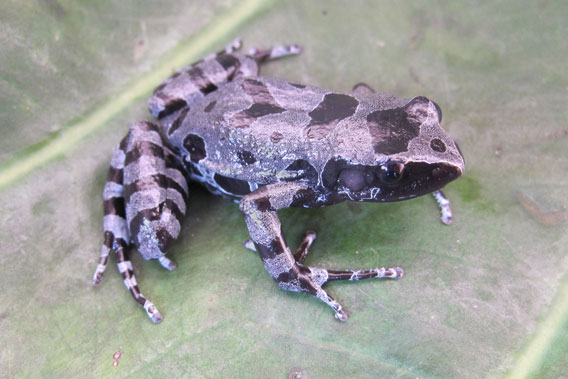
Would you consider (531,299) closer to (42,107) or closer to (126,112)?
(126,112)

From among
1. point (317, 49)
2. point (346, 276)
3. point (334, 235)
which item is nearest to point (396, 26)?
point (317, 49)

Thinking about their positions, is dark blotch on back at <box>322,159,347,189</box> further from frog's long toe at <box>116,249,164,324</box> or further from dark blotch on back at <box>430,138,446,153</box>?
frog's long toe at <box>116,249,164,324</box>

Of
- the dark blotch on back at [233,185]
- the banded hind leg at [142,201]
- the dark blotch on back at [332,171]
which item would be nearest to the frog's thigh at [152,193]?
the banded hind leg at [142,201]

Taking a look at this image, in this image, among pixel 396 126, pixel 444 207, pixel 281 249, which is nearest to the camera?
pixel 396 126

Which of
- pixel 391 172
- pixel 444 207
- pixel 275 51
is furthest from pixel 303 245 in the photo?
pixel 275 51

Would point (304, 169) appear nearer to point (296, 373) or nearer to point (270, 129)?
point (270, 129)

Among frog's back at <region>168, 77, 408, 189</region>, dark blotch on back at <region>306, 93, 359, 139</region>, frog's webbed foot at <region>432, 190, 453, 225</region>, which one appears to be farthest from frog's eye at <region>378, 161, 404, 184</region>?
frog's webbed foot at <region>432, 190, 453, 225</region>
